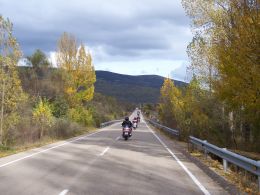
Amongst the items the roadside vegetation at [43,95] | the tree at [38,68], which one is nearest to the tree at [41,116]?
the roadside vegetation at [43,95]

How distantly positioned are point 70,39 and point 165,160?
30465mm

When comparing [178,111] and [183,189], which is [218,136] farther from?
[183,189]

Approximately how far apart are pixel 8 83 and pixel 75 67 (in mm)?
23012

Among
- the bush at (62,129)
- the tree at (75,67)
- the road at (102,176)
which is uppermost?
the tree at (75,67)

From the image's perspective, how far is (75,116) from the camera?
138 ft

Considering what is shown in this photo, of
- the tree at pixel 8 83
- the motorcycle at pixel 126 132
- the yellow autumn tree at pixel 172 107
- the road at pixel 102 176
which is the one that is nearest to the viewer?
the road at pixel 102 176

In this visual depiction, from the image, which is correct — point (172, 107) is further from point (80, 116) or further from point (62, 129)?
point (80, 116)

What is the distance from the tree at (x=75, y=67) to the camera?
144ft

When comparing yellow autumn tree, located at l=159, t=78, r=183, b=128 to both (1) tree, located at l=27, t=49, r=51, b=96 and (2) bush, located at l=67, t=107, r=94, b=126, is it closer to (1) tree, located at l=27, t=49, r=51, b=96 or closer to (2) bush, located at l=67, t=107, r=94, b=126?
(2) bush, located at l=67, t=107, r=94, b=126

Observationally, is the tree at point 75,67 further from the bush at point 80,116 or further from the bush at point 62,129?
the bush at point 62,129

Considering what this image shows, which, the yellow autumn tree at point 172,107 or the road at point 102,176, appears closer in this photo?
the road at point 102,176

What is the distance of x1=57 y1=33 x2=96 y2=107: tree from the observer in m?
43.9

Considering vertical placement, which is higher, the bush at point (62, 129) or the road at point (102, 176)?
the bush at point (62, 129)

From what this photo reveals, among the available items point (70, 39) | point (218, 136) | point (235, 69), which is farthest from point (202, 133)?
point (70, 39)
